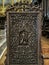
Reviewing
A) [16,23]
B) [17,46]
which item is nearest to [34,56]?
[17,46]


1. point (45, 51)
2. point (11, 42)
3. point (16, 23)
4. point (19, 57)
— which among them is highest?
point (16, 23)

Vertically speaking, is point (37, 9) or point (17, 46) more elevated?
point (37, 9)

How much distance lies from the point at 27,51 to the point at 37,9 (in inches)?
18.0

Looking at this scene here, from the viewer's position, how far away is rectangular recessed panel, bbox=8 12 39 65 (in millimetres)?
2373

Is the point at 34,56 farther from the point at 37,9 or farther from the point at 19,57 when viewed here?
the point at 37,9

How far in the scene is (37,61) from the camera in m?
2.45

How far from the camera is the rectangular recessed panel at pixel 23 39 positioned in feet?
7.79

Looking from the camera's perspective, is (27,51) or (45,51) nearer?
(27,51)

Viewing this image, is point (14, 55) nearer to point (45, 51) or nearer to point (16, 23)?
point (16, 23)

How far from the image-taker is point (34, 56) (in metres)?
2.45

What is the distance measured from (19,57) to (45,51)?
195 cm

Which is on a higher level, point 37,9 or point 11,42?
point 37,9

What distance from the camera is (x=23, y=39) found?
2389 mm

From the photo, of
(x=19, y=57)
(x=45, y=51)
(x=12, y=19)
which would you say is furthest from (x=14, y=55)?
(x=45, y=51)
